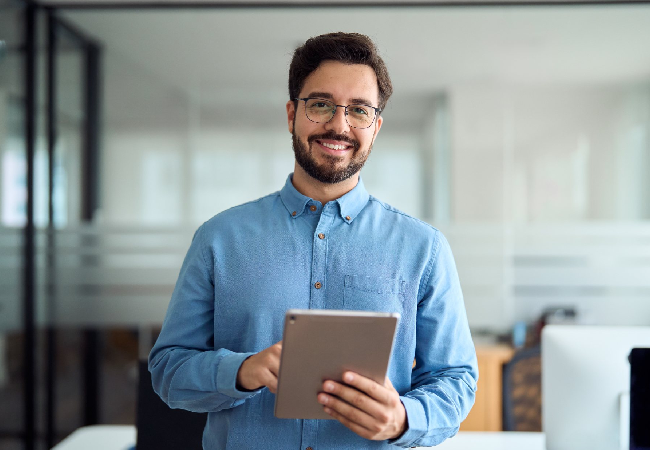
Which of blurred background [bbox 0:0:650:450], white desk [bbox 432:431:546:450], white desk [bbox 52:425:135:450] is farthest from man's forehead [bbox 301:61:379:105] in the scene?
blurred background [bbox 0:0:650:450]

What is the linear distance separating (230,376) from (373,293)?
13.1 inches

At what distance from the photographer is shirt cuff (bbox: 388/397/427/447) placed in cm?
104

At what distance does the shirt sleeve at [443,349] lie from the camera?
1.13 m

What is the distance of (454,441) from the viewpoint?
1.94m

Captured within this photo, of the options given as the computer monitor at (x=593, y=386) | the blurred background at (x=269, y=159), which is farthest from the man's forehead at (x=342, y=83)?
the blurred background at (x=269, y=159)

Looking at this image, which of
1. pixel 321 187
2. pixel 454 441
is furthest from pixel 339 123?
pixel 454 441

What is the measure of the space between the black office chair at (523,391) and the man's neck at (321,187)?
136 centimetres

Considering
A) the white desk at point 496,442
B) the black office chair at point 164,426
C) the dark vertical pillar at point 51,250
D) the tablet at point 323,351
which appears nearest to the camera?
the tablet at point 323,351

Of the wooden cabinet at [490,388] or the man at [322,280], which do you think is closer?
the man at [322,280]

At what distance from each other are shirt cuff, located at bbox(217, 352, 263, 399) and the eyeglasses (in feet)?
1.65

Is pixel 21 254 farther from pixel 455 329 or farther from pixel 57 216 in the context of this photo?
pixel 455 329

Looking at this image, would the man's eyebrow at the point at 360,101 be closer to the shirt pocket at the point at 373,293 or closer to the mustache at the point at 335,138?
the mustache at the point at 335,138

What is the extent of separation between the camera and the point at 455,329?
120 centimetres

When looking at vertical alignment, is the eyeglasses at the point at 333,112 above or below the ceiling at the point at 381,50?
below
